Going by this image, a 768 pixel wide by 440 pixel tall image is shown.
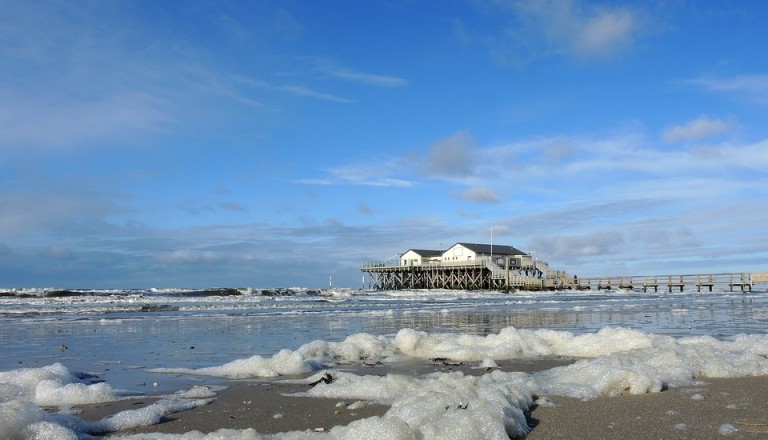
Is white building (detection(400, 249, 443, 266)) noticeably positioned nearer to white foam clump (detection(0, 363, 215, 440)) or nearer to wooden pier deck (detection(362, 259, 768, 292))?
wooden pier deck (detection(362, 259, 768, 292))

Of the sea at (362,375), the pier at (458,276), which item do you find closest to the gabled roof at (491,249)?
the pier at (458,276)

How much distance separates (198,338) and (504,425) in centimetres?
957

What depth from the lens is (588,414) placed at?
4914mm

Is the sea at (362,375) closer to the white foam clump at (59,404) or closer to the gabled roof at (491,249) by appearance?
the white foam clump at (59,404)

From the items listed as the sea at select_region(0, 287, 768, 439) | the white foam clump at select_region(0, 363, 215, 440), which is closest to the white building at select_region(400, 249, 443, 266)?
the sea at select_region(0, 287, 768, 439)

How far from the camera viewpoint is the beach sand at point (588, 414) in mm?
4363

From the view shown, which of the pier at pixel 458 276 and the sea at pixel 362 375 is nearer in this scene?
the sea at pixel 362 375

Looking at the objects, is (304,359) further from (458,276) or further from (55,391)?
(458,276)

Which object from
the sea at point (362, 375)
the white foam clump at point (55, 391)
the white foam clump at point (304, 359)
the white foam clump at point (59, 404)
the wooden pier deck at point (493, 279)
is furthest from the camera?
the wooden pier deck at point (493, 279)

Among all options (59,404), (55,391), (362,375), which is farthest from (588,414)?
(55,391)

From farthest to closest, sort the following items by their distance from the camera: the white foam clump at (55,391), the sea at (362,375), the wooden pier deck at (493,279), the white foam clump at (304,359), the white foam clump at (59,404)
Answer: the wooden pier deck at (493,279) < the white foam clump at (304,359) < the white foam clump at (55,391) < the sea at (362,375) < the white foam clump at (59,404)

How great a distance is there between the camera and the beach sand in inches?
172

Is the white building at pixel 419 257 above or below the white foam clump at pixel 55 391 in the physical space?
above

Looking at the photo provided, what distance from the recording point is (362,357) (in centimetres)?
914
